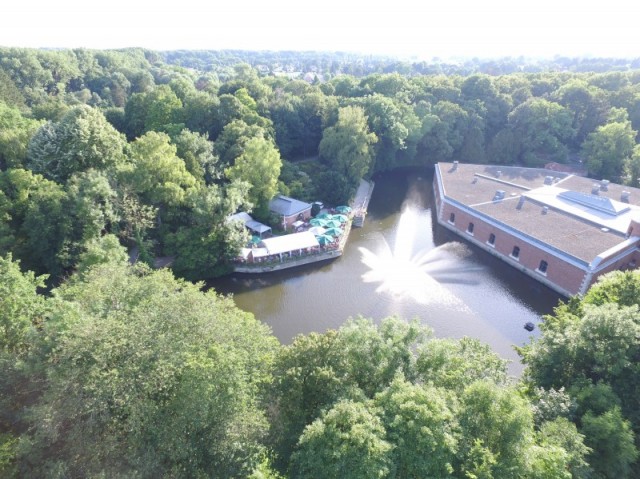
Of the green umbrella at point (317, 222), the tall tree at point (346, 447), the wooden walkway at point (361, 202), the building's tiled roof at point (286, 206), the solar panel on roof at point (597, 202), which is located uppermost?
the tall tree at point (346, 447)

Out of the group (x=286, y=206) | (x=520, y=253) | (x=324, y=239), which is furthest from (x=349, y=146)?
(x=520, y=253)

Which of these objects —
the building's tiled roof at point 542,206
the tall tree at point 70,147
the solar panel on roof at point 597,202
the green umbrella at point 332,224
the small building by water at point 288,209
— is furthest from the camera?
the small building by water at point 288,209

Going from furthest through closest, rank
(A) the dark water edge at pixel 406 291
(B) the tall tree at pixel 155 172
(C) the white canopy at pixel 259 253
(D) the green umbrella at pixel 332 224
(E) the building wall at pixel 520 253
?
(D) the green umbrella at pixel 332 224 < (C) the white canopy at pixel 259 253 < (E) the building wall at pixel 520 253 < (B) the tall tree at pixel 155 172 < (A) the dark water edge at pixel 406 291

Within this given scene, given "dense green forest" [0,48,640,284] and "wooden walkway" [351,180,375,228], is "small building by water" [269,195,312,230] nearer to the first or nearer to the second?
"dense green forest" [0,48,640,284]

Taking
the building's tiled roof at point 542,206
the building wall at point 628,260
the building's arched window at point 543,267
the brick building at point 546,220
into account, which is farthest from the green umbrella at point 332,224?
the building wall at point 628,260

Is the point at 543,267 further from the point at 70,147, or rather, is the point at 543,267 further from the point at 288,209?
the point at 70,147

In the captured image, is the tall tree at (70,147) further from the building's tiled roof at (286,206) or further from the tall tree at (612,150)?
the tall tree at (612,150)

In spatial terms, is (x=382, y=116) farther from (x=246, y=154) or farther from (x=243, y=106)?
(x=246, y=154)
